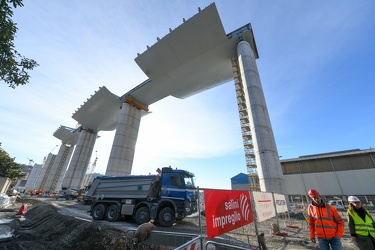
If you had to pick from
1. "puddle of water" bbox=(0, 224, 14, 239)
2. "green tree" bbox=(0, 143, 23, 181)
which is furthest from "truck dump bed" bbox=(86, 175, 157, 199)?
"green tree" bbox=(0, 143, 23, 181)

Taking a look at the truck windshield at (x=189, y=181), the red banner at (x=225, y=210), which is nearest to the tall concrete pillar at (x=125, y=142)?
the truck windshield at (x=189, y=181)

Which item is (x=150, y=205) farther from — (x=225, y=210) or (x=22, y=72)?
(x=22, y=72)

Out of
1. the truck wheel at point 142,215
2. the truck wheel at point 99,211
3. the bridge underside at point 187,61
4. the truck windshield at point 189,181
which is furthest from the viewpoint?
the bridge underside at point 187,61

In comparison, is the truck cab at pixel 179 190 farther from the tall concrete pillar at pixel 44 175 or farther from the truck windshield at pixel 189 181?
the tall concrete pillar at pixel 44 175

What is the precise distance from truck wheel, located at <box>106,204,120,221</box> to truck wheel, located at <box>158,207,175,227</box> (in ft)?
10.3

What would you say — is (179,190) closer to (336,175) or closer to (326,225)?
(326,225)

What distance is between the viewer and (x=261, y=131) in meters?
15.1

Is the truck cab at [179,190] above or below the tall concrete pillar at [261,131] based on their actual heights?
below

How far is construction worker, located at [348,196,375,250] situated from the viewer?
3.34m

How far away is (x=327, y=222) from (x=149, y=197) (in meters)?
8.04

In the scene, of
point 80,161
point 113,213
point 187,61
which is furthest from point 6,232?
point 80,161

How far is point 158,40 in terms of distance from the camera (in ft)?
71.8

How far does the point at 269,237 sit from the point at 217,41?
20187 mm

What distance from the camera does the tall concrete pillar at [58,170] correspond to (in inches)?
1809
